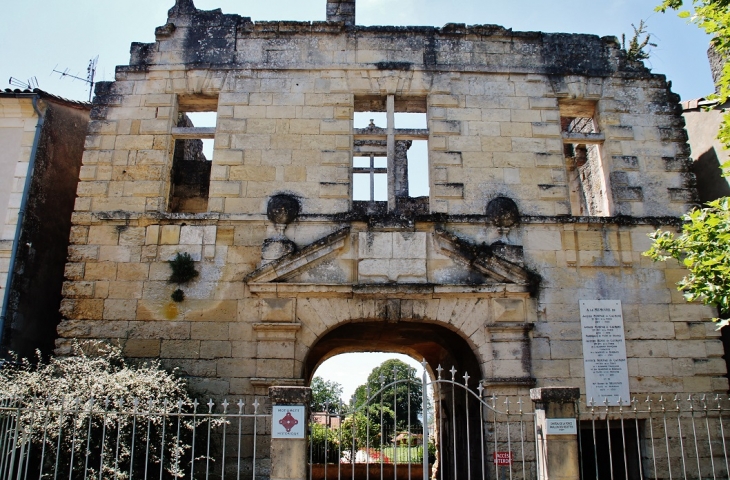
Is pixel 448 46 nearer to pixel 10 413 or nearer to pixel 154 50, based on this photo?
pixel 154 50

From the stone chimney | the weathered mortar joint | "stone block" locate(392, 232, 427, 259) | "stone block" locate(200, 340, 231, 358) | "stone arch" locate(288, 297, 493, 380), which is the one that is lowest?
"stone block" locate(200, 340, 231, 358)

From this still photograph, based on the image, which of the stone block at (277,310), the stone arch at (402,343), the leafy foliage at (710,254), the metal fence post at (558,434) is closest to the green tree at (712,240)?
the leafy foliage at (710,254)

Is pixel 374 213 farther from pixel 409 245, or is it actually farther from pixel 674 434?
pixel 674 434

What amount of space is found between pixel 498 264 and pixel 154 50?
5.67m

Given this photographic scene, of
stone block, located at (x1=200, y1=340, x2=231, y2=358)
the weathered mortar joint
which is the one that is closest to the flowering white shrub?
stone block, located at (x1=200, y1=340, x2=231, y2=358)

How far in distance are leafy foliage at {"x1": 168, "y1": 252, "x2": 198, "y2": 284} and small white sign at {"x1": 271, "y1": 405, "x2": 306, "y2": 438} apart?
3163mm

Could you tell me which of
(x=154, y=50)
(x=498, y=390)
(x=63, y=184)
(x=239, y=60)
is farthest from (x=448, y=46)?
(x=63, y=184)

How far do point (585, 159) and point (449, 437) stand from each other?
566 cm

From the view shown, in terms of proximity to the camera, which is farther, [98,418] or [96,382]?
[96,382]

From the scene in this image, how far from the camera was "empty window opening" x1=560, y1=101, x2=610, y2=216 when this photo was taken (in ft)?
28.9

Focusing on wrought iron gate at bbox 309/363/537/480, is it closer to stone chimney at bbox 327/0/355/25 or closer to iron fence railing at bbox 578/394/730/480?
iron fence railing at bbox 578/394/730/480

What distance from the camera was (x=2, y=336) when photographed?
789cm

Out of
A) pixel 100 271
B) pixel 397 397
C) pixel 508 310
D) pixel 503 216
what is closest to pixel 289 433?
pixel 508 310

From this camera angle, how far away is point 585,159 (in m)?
11.8
